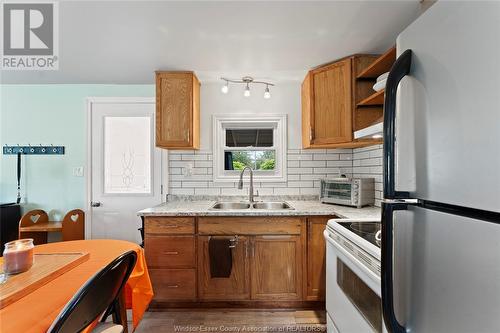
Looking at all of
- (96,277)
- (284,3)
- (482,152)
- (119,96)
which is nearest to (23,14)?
(119,96)

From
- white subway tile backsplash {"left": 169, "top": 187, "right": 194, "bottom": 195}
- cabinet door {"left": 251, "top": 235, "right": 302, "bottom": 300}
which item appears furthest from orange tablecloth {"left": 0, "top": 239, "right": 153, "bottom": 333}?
white subway tile backsplash {"left": 169, "top": 187, "right": 194, "bottom": 195}

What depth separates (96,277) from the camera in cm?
89

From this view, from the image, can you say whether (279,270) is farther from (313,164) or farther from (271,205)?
(313,164)

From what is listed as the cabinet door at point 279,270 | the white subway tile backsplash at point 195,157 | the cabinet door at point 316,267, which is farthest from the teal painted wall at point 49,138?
the cabinet door at point 316,267

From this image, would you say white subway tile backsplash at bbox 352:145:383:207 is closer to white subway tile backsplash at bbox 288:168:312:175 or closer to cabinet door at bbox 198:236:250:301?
white subway tile backsplash at bbox 288:168:312:175

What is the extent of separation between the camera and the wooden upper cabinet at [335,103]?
2.17 meters

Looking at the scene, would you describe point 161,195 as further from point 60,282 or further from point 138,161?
point 60,282

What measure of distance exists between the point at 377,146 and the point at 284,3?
Answer: 1.55 meters

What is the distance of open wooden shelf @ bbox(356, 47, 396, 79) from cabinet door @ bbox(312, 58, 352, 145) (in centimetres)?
15

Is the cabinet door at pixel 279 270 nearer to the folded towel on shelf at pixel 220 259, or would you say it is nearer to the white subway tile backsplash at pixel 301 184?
the folded towel on shelf at pixel 220 259

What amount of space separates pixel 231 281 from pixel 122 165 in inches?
74.4
